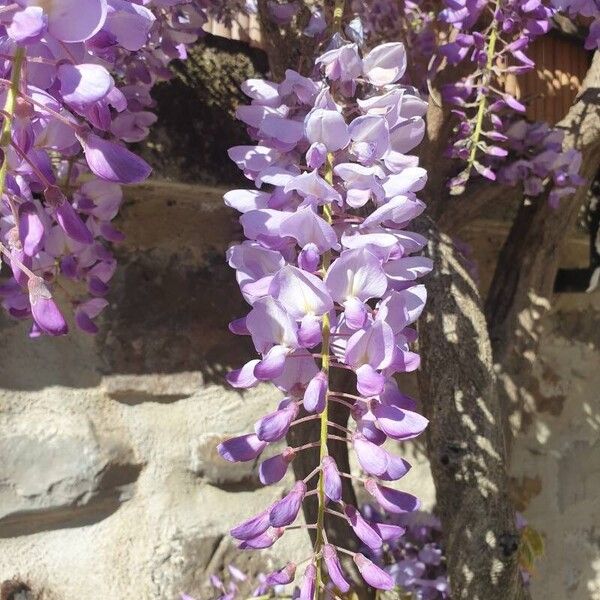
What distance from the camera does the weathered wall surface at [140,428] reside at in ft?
3.12

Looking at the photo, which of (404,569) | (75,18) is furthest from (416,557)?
(75,18)

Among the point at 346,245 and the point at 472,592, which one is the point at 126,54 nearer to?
the point at 346,245

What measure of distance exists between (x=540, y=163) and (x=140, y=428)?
632 mm

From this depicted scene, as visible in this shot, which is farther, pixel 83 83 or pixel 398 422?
pixel 398 422

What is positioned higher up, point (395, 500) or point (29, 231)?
point (29, 231)

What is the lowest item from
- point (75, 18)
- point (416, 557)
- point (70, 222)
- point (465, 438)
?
point (416, 557)

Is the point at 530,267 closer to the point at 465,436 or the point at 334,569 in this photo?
the point at 465,436

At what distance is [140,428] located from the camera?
3.38 feet

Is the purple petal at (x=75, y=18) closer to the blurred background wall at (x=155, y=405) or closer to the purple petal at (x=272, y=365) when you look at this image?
the purple petal at (x=272, y=365)

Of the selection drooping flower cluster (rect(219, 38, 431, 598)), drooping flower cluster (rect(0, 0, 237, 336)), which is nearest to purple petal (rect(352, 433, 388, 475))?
drooping flower cluster (rect(219, 38, 431, 598))

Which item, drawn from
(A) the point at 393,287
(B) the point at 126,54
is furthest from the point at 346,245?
(B) the point at 126,54

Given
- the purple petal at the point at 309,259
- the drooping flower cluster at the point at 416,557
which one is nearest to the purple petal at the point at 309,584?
the purple petal at the point at 309,259

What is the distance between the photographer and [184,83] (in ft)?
3.47

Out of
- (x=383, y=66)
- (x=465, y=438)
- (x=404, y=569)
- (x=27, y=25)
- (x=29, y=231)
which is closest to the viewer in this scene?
(x=27, y=25)
